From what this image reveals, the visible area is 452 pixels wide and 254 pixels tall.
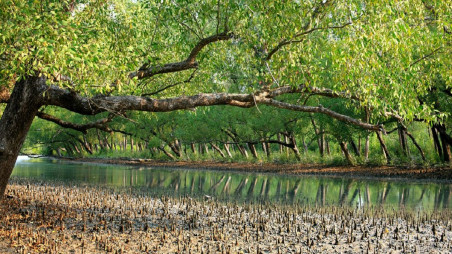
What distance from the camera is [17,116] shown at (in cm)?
955

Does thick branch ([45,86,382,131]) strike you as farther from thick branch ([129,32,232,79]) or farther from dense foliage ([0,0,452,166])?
thick branch ([129,32,232,79])

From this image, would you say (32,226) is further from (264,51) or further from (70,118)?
(70,118)

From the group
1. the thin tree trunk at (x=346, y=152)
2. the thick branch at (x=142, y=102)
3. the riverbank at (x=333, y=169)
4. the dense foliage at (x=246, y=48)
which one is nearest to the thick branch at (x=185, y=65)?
the dense foliage at (x=246, y=48)

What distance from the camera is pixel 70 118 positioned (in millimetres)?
63031

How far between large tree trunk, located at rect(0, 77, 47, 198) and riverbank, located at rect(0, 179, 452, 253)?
6.32ft

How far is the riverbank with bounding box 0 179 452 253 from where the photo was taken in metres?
9.17

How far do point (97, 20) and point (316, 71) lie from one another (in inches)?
259

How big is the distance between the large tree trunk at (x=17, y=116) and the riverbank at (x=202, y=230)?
6.32 feet

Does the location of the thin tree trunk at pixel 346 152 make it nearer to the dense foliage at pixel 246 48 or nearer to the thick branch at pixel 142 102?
the dense foliage at pixel 246 48

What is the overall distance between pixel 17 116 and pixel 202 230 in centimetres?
561

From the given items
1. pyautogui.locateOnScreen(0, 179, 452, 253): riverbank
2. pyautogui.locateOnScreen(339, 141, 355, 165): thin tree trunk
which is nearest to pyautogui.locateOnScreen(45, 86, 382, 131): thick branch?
pyautogui.locateOnScreen(0, 179, 452, 253): riverbank

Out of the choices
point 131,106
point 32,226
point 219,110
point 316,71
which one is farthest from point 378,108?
point 219,110

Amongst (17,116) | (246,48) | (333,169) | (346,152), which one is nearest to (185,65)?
(246,48)

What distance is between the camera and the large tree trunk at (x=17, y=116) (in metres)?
9.52
